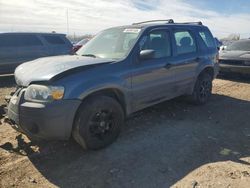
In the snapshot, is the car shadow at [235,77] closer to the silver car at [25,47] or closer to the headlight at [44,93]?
the silver car at [25,47]

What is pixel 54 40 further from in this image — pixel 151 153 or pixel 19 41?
pixel 151 153

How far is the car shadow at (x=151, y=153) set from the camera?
12.5ft

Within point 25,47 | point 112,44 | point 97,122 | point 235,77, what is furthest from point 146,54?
point 25,47

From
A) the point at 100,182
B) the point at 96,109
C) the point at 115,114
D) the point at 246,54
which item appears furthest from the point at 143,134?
the point at 246,54

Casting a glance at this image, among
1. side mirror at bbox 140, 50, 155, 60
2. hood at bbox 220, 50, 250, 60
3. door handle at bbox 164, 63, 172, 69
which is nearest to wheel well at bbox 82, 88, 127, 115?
side mirror at bbox 140, 50, 155, 60

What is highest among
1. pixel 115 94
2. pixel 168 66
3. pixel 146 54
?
pixel 146 54

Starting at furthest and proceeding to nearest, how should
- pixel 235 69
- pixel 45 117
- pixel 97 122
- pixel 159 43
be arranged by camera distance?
pixel 235 69, pixel 159 43, pixel 97 122, pixel 45 117

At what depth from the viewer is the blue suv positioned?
3.90m

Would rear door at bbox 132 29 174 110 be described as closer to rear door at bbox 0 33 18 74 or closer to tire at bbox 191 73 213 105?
tire at bbox 191 73 213 105

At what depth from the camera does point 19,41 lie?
11.5 metres

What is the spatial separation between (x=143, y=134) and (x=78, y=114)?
151 centimetres

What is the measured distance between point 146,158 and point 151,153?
0.62 feet

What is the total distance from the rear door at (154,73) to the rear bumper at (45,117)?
1336 mm

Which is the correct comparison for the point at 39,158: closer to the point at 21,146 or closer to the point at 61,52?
the point at 21,146
